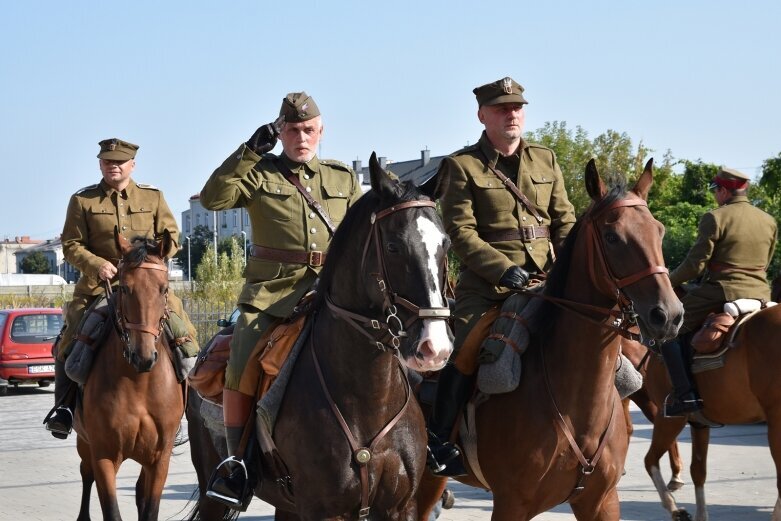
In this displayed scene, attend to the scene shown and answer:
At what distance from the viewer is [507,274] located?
266 inches

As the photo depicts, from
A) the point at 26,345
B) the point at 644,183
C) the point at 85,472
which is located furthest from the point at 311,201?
the point at 26,345

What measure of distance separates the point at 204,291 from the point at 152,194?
34.0 metres

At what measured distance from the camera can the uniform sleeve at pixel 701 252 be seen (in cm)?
1008

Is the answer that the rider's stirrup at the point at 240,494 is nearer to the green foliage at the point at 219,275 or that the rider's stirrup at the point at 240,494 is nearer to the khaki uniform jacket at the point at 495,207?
the khaki uniform jacket at the point at 495,207

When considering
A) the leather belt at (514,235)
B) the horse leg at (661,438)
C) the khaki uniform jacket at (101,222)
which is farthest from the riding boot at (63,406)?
the horse leg at (661,438)

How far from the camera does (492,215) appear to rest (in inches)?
285

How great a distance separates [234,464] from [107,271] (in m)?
3.34

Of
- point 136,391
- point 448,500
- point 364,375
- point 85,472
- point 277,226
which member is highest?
point 277,226

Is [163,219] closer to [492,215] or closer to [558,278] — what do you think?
[492,215]

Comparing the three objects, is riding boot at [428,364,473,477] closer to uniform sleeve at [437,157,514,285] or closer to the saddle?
uniform sleeve at [437,157,514,285]

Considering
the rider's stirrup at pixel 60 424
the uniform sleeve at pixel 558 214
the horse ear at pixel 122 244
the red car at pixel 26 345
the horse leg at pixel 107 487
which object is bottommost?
the red car at pixel 26 345

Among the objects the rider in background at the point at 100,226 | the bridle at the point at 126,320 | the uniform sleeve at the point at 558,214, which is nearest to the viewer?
the uniform sleeve at the point at 558,214

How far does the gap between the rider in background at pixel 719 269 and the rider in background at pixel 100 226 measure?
437 centimetres

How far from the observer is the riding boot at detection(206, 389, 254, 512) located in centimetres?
626
